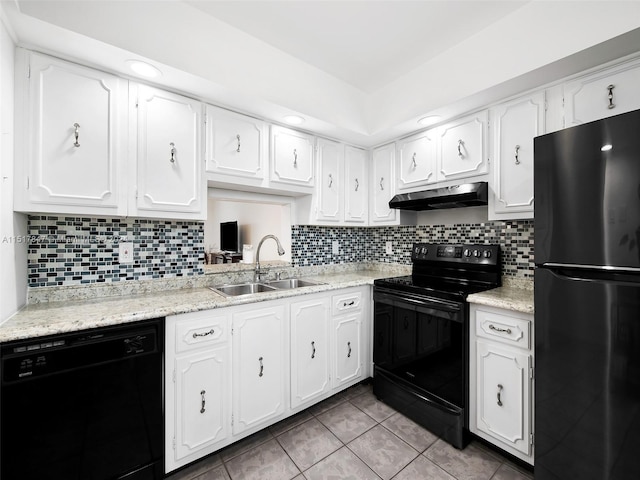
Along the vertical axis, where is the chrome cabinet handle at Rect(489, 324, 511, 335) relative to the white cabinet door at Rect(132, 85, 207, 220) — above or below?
below

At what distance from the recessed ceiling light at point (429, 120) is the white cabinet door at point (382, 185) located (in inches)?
15.7

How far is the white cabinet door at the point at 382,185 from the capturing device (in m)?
2.59

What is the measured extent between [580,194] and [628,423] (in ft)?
2.95

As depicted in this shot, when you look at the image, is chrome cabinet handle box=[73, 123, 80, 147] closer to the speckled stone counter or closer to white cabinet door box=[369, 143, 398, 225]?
white cabinet door box=[369, 143, 398, 225]

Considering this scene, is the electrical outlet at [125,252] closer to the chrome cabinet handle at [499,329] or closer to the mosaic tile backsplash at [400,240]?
the mosaic tile backsplash at [400,240]

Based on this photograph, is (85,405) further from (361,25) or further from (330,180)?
(361,25)

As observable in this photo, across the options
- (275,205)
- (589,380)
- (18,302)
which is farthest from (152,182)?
(589,380)

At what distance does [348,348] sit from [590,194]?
179 centimetres

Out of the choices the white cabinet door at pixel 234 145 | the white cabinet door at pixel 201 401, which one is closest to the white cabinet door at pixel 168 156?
the white cabinet door at pixel 234 145

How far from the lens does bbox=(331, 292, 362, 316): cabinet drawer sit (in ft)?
7.12

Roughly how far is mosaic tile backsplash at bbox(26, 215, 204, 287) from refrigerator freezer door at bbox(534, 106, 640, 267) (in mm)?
2114

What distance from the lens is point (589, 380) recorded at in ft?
3.75

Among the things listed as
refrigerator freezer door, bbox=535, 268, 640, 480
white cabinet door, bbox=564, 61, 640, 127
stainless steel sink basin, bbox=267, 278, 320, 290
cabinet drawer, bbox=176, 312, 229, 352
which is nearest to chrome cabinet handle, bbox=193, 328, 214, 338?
cabinet drawer, bbox=176, 312, 229, 352

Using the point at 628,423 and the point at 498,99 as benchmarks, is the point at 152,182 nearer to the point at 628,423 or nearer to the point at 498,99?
the point at 498,99
